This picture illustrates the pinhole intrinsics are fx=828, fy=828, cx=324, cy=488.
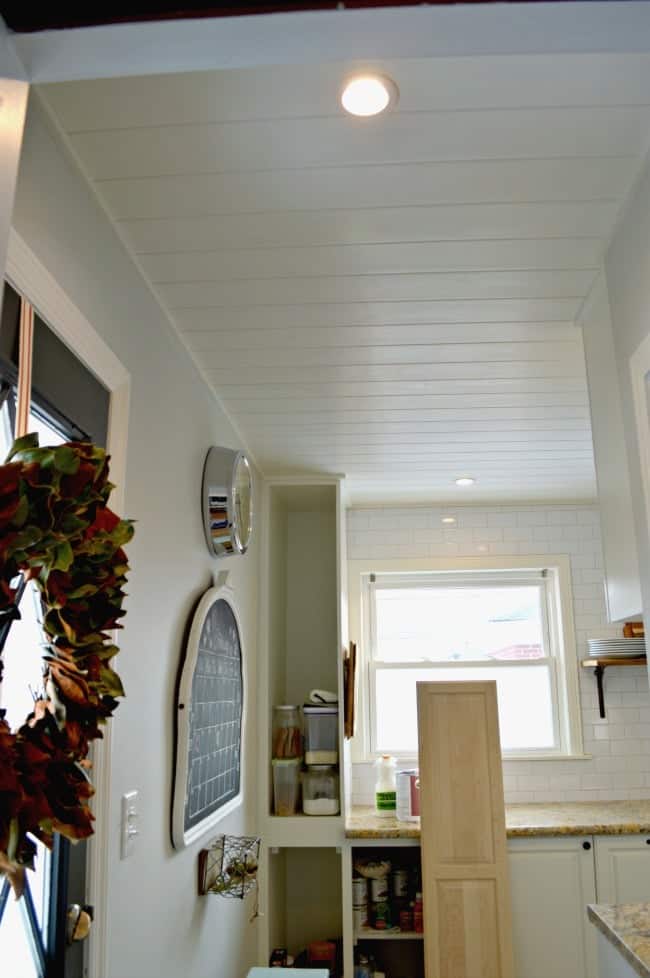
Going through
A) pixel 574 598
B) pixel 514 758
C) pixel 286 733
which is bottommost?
pixel 514 758

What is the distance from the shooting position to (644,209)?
1648 mm

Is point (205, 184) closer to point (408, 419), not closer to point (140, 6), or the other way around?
point (140, 6)

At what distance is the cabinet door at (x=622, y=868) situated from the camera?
3551 mm

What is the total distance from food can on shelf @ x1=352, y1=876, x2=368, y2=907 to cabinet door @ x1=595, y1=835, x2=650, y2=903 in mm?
1005

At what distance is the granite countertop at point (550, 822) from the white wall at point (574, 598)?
136 mm

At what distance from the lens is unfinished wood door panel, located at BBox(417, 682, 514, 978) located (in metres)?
3.42

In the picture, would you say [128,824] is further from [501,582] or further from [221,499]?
[501,582]

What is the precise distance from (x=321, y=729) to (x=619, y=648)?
156cm

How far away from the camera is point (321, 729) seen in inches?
150

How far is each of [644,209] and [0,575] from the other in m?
1.44

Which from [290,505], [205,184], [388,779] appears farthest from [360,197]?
[388,779]

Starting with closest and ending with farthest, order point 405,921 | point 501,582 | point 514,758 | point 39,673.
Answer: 1. point 39,673
2. point 405,921
3. point 514,758
4. point 501,582

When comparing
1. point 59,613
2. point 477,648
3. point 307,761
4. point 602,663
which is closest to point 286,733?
point 307,761

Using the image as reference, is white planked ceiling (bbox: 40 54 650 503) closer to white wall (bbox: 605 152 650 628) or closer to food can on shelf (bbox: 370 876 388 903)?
white wall (bbox: 605 152 650 628)
